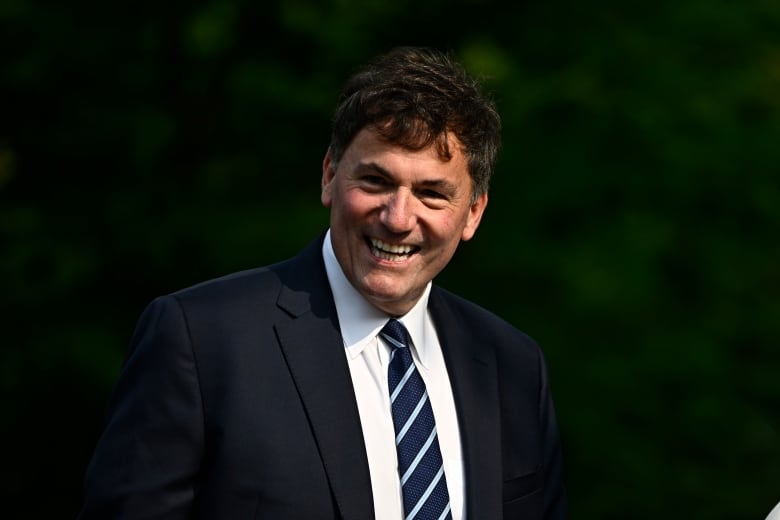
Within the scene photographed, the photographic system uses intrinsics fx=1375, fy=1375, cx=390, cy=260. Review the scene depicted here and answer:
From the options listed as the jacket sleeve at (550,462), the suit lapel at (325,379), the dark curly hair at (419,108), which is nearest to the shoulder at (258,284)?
the suit lapel at (325,379)

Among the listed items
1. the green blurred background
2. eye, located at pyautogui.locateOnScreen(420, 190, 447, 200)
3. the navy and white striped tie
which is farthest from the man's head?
the green blurred background

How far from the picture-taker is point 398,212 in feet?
9.87

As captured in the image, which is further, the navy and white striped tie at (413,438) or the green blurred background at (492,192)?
the green blurred background at (492,192)

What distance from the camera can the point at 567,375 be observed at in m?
7.38

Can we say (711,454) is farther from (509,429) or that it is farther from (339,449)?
(339,449)

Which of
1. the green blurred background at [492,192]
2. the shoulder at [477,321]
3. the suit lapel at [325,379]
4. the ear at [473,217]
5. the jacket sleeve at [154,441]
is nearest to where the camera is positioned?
the jacket sleeve at [154,441]

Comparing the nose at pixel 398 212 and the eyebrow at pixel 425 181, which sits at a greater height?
the eyebrow at pixel 425 181

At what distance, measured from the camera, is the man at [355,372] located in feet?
9.45

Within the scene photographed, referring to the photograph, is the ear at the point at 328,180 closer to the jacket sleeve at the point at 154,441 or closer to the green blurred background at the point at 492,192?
the jacket sleeve at the point at 154,441

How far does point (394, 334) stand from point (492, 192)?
4.28 metres

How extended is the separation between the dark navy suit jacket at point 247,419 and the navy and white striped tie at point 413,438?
3.7 inches

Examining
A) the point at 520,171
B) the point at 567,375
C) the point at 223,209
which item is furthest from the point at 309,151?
the point at 567,375

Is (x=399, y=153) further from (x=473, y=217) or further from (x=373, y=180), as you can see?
(x=473, y=217)

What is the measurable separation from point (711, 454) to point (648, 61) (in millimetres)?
2278
